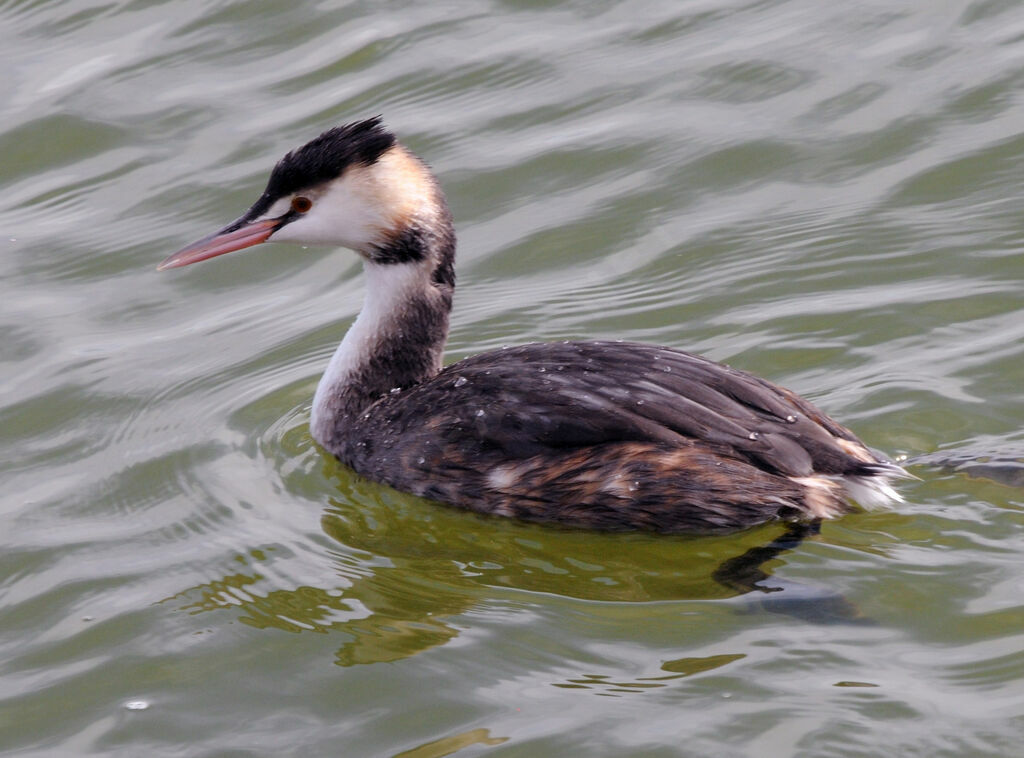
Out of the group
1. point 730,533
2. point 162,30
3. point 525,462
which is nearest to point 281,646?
point 525,462

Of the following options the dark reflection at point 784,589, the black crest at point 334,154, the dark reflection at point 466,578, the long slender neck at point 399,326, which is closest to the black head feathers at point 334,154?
the black crest at point 334,154

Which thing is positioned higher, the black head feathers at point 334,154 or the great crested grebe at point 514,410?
the black head feathers at point 334,154

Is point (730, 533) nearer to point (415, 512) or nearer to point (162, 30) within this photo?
point (415, 512)

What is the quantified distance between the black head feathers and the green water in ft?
3.49

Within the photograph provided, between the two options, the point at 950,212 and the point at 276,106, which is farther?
the point at 276,106

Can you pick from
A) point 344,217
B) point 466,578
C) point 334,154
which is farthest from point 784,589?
point 334,154

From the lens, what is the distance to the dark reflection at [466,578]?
17.4 ft

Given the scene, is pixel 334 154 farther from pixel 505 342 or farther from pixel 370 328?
pixel 505 342

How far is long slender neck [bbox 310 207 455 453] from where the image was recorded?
6383 mm

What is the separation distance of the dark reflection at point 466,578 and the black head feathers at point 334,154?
1.35m

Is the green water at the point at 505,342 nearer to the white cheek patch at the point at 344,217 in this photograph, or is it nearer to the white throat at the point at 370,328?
the white throat at the point at 370,328

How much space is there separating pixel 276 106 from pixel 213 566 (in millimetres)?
3921

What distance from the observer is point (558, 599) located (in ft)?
17.6

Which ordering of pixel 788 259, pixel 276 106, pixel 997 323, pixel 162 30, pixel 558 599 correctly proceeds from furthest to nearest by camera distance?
pixel 162 30
pixel 276 106
pixel 788 259
pixel 997 323
pixel 558 599
